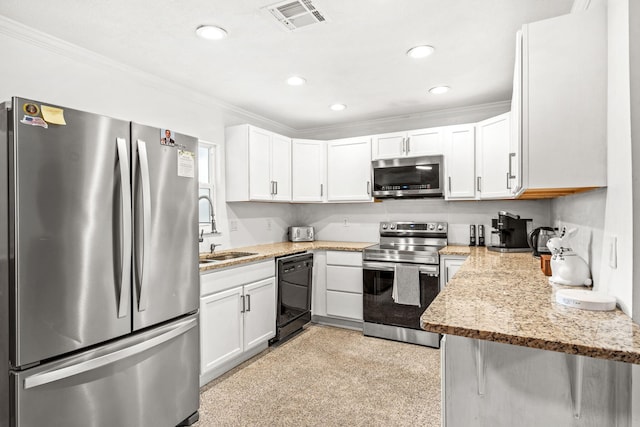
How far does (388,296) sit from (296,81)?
2.20m

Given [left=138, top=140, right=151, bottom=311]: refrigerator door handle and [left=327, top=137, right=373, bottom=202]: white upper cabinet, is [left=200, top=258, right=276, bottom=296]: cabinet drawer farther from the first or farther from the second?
[left=327, top=137, right=373, bottom=202]: white upper cabinet

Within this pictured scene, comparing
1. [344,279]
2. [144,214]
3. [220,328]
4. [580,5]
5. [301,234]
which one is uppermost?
[580,5]

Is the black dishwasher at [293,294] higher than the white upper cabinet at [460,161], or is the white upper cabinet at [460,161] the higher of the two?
the white upper cabinet at [460,161]

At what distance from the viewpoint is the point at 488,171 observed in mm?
3432

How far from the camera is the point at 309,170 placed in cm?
428

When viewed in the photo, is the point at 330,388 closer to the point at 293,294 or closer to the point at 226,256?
the point at 293,294

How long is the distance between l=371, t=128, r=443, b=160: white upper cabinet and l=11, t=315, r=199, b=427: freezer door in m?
2.67

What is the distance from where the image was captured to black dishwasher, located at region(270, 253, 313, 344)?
3.40 meters

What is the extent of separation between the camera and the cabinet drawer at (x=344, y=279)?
377 cm

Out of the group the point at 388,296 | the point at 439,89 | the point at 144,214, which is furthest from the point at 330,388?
the point at 439,89

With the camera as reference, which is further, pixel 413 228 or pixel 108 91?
pixel 413 228

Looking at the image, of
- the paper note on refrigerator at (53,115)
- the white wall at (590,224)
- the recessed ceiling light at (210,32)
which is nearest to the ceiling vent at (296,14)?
the recessed ceiling light at (210,32)

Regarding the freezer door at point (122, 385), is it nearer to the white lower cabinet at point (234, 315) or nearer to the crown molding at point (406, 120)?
the white lower cabinet at point (234, 315)

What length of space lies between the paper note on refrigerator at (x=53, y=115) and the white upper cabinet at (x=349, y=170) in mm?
2982
